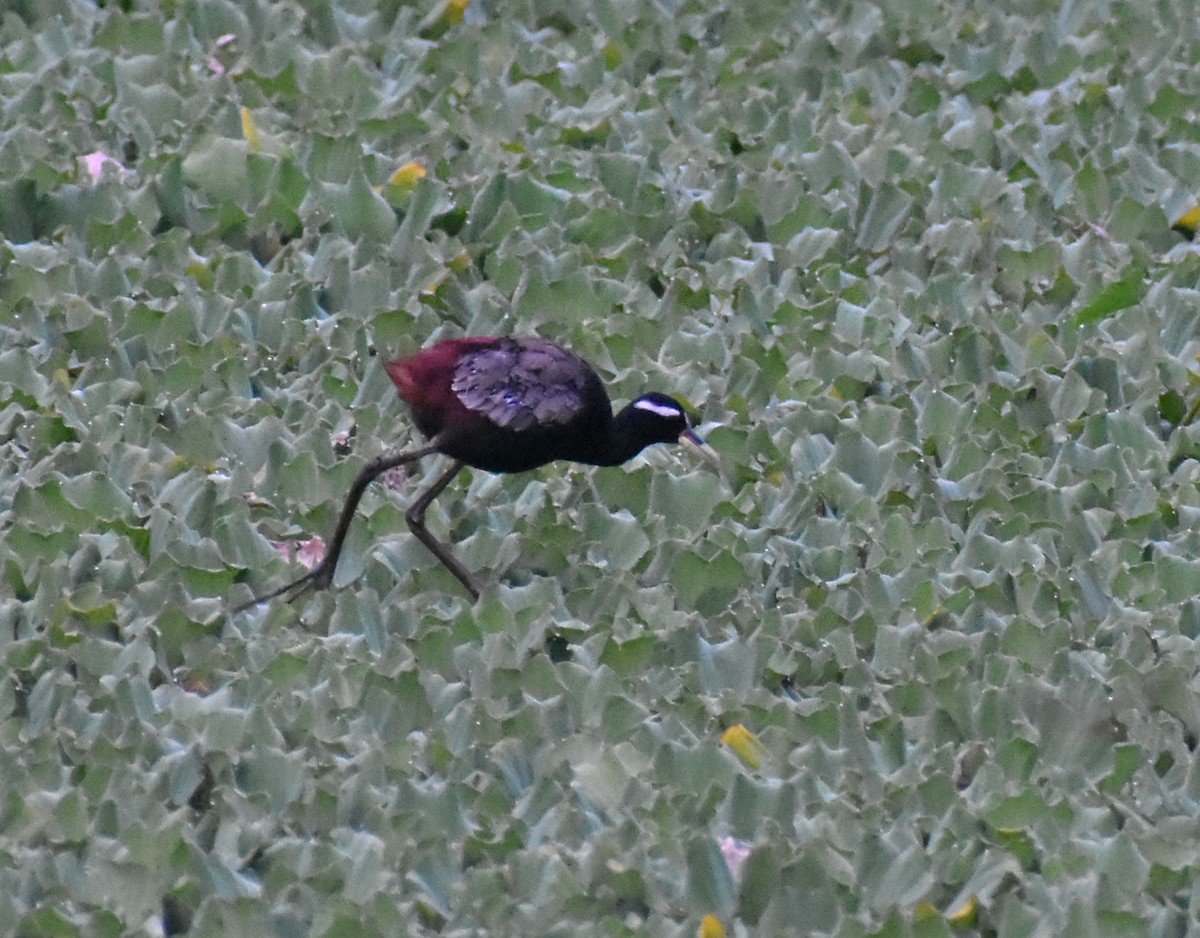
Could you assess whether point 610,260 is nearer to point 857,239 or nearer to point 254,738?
point 857,239

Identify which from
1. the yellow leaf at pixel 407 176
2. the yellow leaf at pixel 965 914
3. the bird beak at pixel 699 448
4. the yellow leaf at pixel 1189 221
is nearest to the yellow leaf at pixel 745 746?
the yellow leaf at pixel 965 914

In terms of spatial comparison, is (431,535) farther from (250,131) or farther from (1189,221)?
(1189,221)

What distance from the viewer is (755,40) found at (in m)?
6.75

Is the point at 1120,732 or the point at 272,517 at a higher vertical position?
the point at 1120,732

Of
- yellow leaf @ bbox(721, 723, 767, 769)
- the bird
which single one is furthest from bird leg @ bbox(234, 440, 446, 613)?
yellow leaf @ bbox(721, 723, 767, 769)

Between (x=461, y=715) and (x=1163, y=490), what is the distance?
170cm

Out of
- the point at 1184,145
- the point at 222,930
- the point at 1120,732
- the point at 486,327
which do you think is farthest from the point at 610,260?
the point at 222,930

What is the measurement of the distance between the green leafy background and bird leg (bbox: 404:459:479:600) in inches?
2.6

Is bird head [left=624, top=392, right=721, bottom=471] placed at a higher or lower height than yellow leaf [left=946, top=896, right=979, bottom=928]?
lower

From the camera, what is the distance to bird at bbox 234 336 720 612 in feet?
14.5

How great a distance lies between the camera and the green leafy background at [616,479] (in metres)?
3.59

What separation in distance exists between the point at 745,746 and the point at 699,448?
108 cm

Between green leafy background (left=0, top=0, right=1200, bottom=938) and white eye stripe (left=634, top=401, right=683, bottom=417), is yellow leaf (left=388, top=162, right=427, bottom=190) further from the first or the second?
white eye stripe (left=634, top=401, right=683, bottom=417)

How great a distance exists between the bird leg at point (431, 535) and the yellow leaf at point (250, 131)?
5.69 feet
